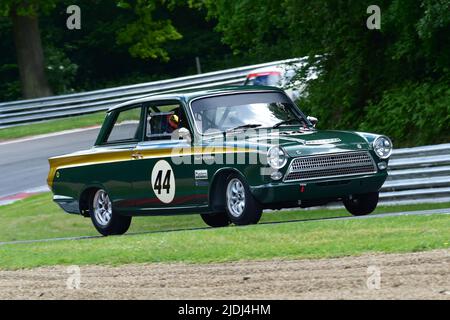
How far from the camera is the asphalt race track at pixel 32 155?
25781mm

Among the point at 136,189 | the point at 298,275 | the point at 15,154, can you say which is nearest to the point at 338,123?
the point at 136,189

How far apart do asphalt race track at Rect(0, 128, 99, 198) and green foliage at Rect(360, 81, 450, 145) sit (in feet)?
23.3

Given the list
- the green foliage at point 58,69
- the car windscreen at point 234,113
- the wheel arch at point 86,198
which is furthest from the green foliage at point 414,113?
the green foliage at point 58,69

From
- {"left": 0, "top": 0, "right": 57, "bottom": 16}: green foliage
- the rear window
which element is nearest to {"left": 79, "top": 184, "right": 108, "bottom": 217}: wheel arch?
the rear window

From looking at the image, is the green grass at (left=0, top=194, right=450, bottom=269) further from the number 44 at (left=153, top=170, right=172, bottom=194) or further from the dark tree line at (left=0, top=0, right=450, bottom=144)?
the dark tree line at (left=0, top=0, right=450, bottom=144)

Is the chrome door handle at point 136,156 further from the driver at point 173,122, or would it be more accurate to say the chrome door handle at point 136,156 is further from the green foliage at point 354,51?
the green foliage at point 354,51

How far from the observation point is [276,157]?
46.3 ft

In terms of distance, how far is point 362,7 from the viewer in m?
21.1

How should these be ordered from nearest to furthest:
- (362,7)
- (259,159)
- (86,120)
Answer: (259,159) < (362,7) < (86,120)

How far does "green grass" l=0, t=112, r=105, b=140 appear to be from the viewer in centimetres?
3491

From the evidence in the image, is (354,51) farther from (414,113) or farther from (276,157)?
(276,157)

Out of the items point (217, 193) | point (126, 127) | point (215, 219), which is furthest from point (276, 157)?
point (126, 127)

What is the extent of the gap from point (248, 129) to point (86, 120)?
2215 cm

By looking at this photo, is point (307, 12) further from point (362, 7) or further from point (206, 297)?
point (206, 297)
